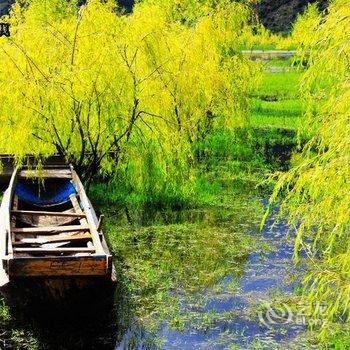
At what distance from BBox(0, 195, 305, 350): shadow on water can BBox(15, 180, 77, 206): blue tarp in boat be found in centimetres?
116

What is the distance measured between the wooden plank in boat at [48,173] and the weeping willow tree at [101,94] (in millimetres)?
424

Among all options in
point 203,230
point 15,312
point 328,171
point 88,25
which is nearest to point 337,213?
point 328,171

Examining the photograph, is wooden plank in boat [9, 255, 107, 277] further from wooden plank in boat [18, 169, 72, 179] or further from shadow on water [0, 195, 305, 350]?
wooden plank in boat [18, 169, 72, 179]

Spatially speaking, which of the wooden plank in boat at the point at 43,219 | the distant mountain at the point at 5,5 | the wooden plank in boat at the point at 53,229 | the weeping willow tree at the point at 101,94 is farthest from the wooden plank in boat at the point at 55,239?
the distant mountain at the point at 5,5

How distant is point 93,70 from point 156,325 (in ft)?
22.5

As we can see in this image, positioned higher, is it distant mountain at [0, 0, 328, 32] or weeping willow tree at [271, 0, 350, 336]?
weeping willow tree at [271, 0, 350, 336]

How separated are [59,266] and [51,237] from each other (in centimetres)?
265

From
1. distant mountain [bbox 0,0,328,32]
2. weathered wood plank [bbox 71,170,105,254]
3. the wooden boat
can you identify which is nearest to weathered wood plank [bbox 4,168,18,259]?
the wooden boat

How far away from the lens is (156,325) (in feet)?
31.7

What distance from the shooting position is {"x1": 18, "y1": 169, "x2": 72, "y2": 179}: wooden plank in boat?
15078 mm

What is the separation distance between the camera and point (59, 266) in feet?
29.7

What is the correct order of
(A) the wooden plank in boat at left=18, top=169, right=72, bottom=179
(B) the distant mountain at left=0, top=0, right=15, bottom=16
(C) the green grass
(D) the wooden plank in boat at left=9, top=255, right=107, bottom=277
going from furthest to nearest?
1. (B) the distant mountain at left=0, top=0, right=15, bottom=16
2. (C) the green grass
3. (A) the wooden plank in boat at left=18, top=169, right=72, bottom=179
4. (D) the wooden plank in boat at left=9, top=255, right=107, bottom=277

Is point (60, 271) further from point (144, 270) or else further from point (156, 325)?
point (144, 270)

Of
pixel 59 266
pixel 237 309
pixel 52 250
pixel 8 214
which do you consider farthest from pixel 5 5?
pixel 59 266
